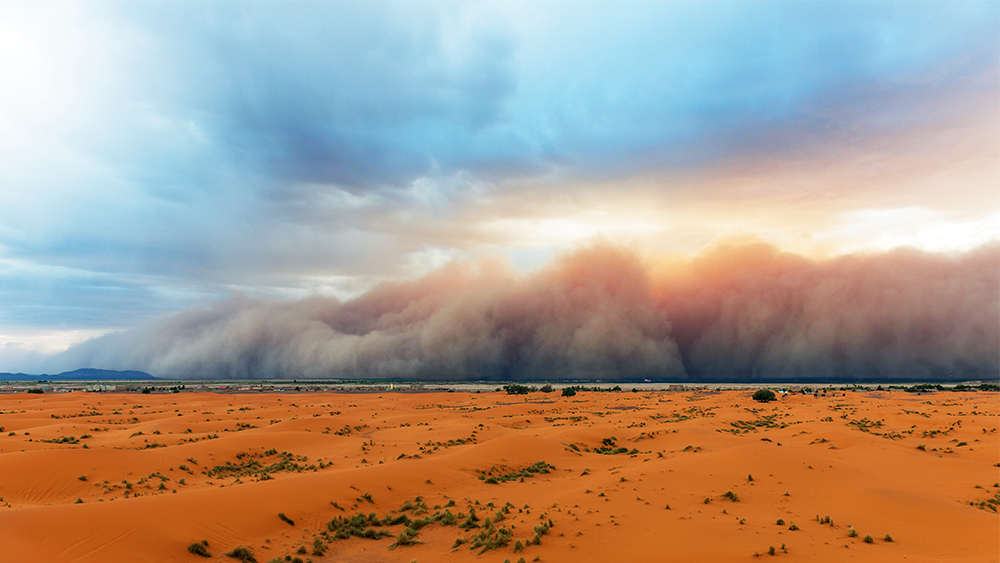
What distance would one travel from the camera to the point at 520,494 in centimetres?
2614

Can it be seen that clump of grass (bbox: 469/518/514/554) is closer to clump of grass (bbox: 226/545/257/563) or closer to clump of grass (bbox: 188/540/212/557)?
clump of grass (bbox: 226/545/257/563)

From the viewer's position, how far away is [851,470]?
1099 inches

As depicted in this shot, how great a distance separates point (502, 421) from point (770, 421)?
28466 millimetres

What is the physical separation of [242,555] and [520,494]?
13.4 m

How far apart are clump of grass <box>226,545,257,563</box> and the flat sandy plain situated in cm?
37

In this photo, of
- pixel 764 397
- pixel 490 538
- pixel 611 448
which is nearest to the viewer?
pixel 490 538

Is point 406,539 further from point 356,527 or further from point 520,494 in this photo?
point 520,494

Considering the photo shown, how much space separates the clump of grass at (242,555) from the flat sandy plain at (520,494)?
37 cm

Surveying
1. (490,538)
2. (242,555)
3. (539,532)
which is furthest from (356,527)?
(539,532)

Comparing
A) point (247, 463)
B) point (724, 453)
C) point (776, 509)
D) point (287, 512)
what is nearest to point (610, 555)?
point (776, 509)

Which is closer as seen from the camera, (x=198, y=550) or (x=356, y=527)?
(x=198, y=550)

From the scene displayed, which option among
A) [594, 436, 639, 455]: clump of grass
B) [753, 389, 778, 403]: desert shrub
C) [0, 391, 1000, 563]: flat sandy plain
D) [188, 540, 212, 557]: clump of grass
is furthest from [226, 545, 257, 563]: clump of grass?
[753, 389, 778, 403]: desert shrub

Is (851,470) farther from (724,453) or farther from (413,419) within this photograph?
(413,419)

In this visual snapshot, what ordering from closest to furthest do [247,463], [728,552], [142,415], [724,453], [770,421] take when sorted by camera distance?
[728,552] → [724,453] → [247,463] → [770,421] → [142,415]
